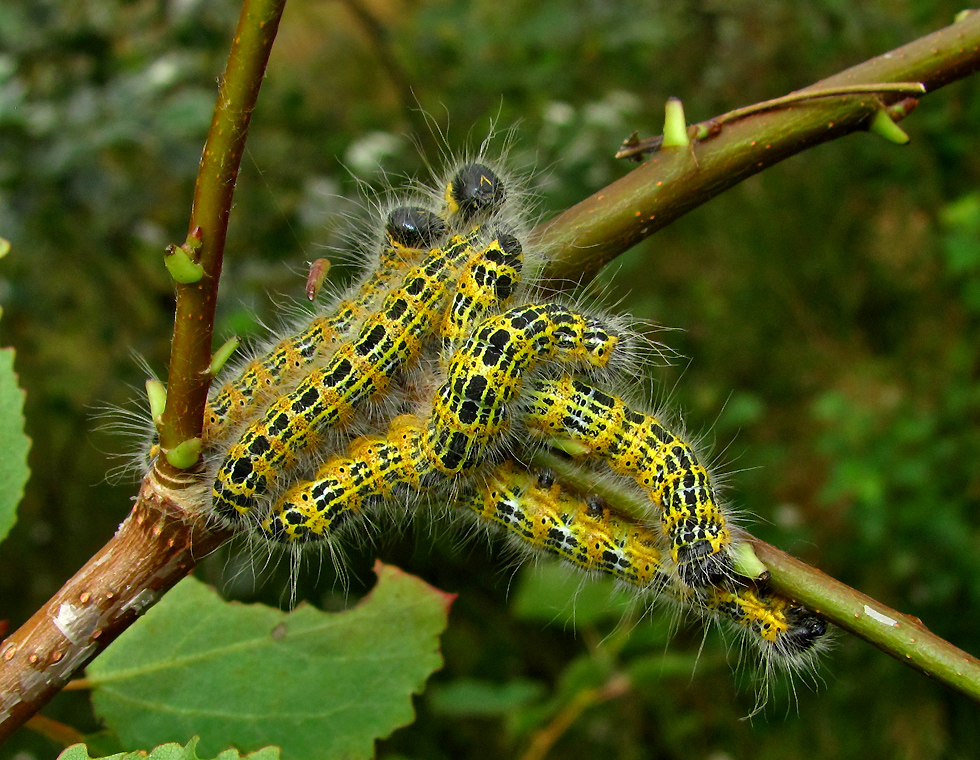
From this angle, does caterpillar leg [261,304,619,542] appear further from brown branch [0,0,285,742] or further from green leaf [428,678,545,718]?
green leaf [428,678,545,718]

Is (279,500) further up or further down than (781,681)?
further up

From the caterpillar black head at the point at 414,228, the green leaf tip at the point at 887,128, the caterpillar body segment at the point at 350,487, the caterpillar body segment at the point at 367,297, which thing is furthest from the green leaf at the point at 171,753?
the green leaf tip at the point at 887,128

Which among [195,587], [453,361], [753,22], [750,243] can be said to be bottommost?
[750,243]

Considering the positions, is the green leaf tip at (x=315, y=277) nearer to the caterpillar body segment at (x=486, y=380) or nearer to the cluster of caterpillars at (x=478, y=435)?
the cluster of caterpillars at (x=478, y=435)

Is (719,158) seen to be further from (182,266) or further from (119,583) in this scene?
(119,583)

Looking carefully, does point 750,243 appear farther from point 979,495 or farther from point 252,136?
point 252,136

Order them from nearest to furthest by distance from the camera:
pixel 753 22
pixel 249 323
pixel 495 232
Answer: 1. pixel 495 232
2. pixel 249 323
3. pixel 753 22

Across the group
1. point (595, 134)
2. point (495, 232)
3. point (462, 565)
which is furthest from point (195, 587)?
point (595, 134)

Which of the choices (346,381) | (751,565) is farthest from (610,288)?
(751,565)
